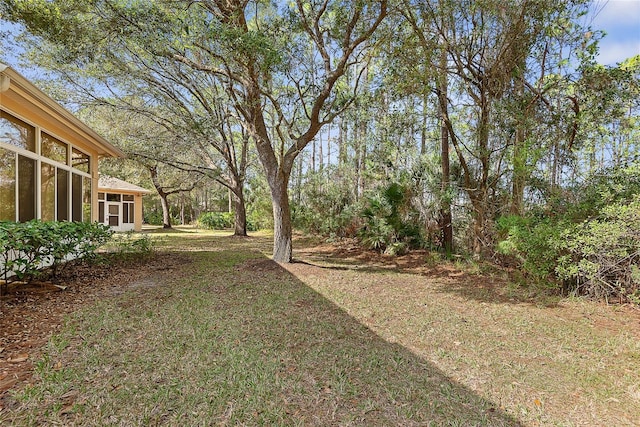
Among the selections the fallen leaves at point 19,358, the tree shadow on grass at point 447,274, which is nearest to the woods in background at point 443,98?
the tree shadow on grass at point 447,274

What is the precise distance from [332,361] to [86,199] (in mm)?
8827

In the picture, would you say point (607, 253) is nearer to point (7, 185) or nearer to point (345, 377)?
point (345, 377)

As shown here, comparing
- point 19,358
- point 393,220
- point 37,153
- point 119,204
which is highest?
point 37,153

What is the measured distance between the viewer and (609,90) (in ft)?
18.9

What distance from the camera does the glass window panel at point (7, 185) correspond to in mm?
5078

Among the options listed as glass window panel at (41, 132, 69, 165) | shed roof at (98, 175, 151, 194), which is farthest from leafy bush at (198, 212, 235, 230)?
glass window panel at (41, 132, 69, 165)

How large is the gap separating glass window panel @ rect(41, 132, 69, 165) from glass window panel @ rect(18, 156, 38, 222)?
2.11 ft

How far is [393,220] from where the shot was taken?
8.91 metres

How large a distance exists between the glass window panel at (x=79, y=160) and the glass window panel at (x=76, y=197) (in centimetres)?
28

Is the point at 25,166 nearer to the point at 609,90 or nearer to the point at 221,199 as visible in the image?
the point at 609,90

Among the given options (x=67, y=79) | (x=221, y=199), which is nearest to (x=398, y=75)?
(x=67, y=79)

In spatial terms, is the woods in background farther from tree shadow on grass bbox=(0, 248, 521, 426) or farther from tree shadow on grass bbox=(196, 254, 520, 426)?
tree shadow on grass bbox=(0, 248, 521, 426)

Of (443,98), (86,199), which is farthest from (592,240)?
(86,199)

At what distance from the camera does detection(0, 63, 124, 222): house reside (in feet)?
16.4
